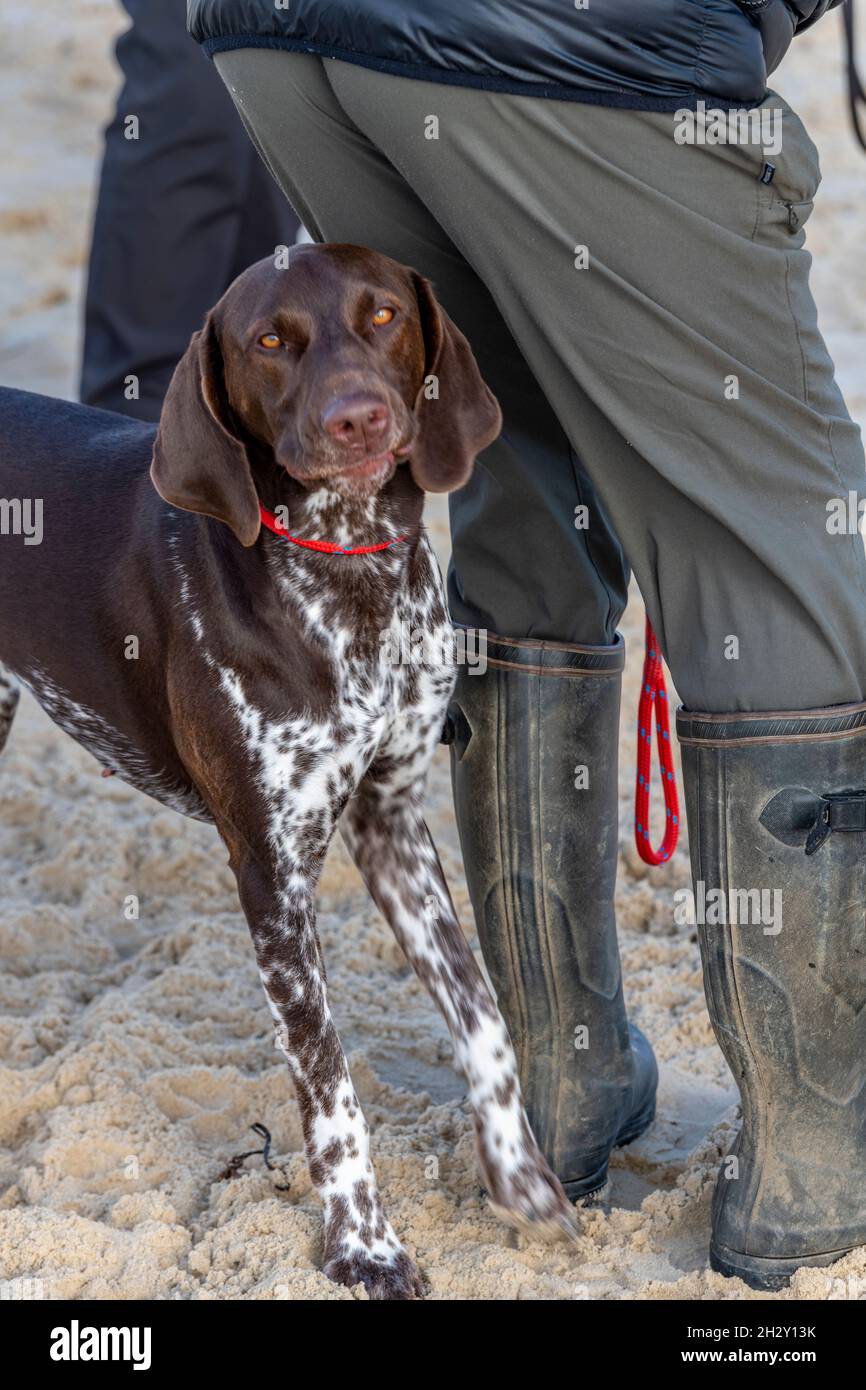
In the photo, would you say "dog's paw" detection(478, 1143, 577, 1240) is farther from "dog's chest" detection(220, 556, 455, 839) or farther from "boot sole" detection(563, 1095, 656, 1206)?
"dog's chest" detection(220, 556, 455, 839)

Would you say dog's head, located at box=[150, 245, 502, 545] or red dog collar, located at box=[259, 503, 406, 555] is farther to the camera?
red dog collar, located at box=[259, 503, 406, 555]

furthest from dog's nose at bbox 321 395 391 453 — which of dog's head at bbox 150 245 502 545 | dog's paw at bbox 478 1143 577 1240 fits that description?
dog's paw at bbox 478 1143 577 1240

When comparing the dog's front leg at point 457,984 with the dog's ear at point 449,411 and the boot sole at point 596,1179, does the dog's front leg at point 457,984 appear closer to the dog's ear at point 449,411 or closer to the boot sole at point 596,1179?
the boot sole at point 596,1179

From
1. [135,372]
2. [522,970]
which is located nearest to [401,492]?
[522,970]

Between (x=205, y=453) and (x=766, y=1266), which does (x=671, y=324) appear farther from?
(x=766, y=1266)

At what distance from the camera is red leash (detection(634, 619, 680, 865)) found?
8.93ft

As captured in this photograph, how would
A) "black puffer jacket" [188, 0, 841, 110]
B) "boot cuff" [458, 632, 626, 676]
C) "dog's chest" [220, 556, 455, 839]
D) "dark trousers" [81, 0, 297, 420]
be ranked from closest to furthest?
"black puffer jacket" [188, 0, 841, 110], "dog's chest" [220, 556, 455, 839], "boot cuff" [458, 632, 626, 676], "dark trousers" [81, 0, 297, 420]

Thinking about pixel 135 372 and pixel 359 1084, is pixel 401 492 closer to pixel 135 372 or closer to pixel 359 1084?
pixel 359 1084

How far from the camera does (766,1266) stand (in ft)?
7.97

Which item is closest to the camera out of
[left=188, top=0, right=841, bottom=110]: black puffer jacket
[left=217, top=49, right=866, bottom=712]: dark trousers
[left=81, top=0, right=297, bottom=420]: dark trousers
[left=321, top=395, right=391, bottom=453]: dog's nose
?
[left=188, top=0, right=841, bottom=110]: black puffer jacket

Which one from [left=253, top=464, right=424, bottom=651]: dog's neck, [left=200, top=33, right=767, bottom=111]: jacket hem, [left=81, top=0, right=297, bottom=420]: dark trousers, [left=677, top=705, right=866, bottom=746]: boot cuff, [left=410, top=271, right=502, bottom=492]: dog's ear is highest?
[left=81, top=0, right=297, bottom=420]: dark trousers

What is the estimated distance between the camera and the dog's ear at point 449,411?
8.29 feet

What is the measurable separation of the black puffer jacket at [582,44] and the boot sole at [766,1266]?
161cm

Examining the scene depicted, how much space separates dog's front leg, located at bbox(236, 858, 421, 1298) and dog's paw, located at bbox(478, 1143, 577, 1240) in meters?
0.18
